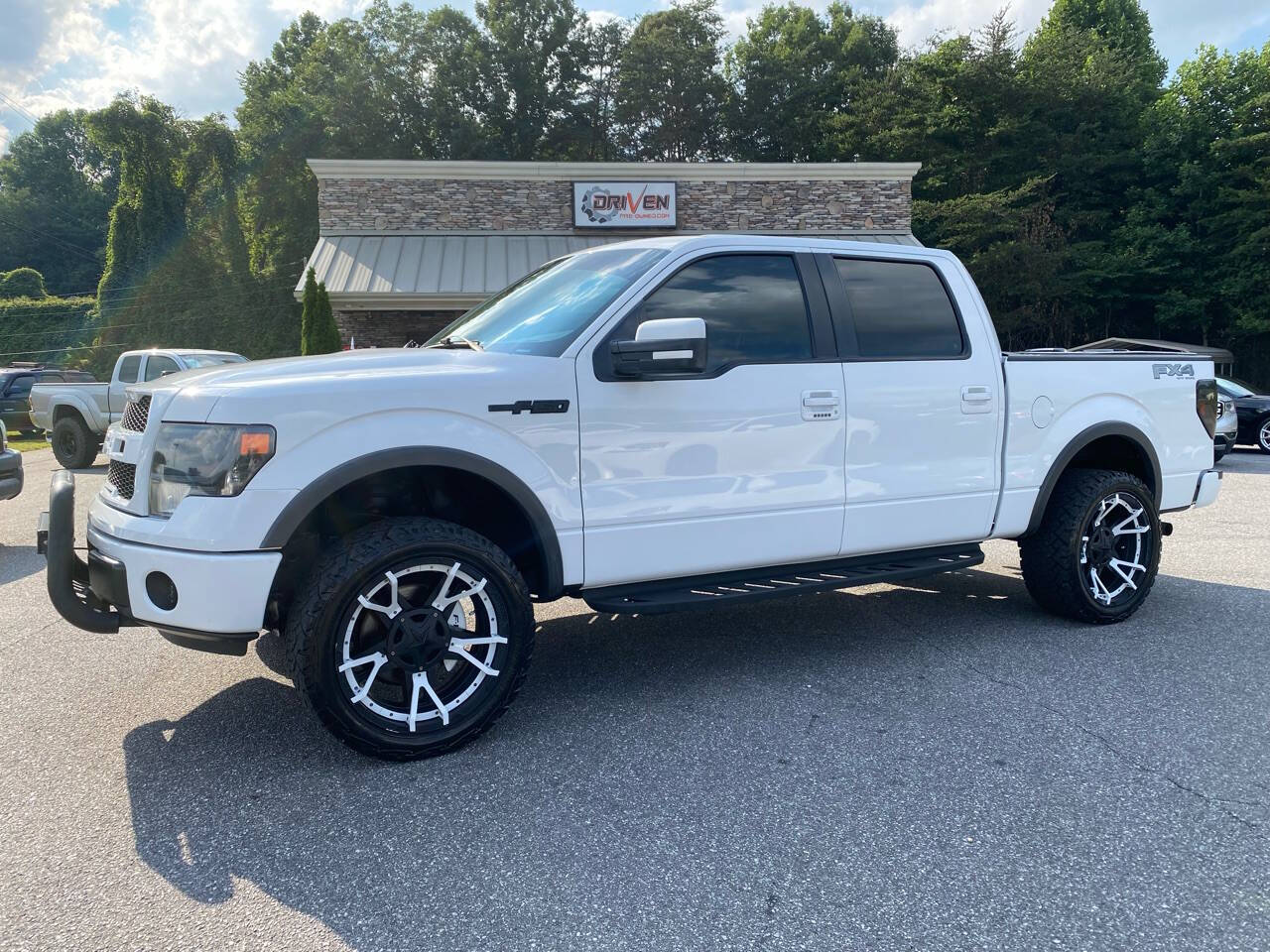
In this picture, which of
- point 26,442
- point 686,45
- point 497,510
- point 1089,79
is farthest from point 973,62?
point 497,510

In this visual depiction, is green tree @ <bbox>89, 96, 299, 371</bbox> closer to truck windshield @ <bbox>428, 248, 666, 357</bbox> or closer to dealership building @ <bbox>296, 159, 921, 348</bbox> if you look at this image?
dealership building @ <bbox>296, 159, 921, 348</bbox>

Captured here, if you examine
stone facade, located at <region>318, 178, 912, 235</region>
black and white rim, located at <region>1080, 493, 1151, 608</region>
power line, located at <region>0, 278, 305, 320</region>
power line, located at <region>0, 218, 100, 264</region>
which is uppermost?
power line, located at <region>0, 218, 100, 264</region>

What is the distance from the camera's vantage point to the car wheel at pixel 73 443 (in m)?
13.8

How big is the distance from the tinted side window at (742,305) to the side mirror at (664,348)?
1.07ft

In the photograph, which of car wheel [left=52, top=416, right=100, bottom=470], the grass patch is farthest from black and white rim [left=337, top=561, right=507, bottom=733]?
the grass patch

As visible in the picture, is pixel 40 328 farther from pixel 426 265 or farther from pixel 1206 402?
pixel 1206 402

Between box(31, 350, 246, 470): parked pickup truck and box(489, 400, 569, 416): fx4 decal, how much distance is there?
11.6 metres

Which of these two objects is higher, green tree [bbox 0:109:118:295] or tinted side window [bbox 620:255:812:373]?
green tree [bbox 0:109:118:295]

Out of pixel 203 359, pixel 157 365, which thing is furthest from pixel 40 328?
pixel 203 359

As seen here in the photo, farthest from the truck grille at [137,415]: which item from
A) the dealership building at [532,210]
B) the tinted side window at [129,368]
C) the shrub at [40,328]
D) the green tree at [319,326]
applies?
the shrub at [40,328]

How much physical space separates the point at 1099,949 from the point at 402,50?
40.7 metres

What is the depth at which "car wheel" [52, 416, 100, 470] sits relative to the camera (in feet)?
45.2

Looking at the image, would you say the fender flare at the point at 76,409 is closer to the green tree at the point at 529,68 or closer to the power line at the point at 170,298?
the power line at the point at 170,298

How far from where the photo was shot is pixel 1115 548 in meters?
5.07
